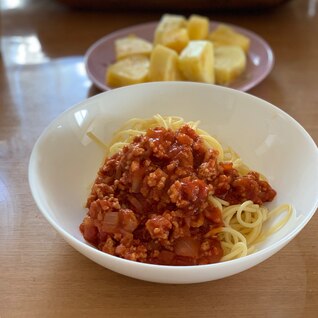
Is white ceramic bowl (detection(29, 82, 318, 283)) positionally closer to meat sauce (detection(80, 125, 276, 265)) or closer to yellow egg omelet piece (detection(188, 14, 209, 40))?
meat sauce (detection(80, 125, 276, 265))

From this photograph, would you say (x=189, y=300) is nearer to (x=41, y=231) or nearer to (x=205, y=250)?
(x=205, y=250)

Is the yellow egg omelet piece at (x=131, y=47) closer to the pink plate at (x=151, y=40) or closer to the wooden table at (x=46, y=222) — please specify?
the pink plate at (x=151, y=40)

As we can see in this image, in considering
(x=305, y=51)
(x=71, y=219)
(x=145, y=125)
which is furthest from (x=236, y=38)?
(x=71, y=219)

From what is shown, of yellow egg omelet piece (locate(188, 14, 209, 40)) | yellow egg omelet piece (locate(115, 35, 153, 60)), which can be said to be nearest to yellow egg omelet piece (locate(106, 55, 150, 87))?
yellow egg omelet piece (locate(115, 35, 153, 60))

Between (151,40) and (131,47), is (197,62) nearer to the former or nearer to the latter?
(131,47)

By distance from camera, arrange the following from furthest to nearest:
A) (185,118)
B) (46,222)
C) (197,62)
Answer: (197,62), (185,118), (46,222)

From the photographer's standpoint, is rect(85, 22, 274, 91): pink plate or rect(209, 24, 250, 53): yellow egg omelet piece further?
rect(209, 24, 250, 53): yellow egg omelet piece

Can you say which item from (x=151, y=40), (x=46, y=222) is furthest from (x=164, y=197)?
(x=151, y=40)
